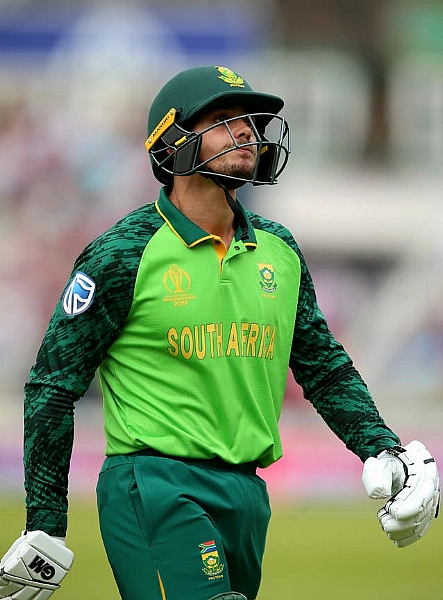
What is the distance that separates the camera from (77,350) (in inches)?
136

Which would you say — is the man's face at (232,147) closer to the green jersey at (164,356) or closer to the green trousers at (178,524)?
the green jersey at (164,356)

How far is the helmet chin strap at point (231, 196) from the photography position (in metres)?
3.66

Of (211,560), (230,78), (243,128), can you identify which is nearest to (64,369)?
(211,560)

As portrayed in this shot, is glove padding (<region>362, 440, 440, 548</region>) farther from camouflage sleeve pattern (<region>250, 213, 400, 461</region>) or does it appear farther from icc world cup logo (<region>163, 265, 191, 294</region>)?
icc world cup logo (<region>163, 265, 191, 294</region>)

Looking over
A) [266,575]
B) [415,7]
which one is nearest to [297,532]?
[266,575]

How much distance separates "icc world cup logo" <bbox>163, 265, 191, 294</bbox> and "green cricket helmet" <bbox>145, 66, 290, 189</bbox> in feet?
0.94

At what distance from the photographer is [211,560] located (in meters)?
3.33

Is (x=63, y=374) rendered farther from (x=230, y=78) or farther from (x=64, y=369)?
(x=230, y=78)

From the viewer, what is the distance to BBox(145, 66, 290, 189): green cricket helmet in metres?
3.62

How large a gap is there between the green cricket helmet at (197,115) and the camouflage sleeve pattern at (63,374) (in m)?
0.35

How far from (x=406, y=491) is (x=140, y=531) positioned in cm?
69

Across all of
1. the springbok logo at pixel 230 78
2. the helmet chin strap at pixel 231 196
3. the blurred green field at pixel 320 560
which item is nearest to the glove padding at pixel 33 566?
the helmet chin strap at pixel 231 196

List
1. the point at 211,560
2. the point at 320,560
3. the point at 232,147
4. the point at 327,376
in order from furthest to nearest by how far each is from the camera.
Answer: the point at 320,560, the point at 327,376, the point at 232,147, the point at 211,560

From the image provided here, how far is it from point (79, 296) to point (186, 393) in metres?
0.38
